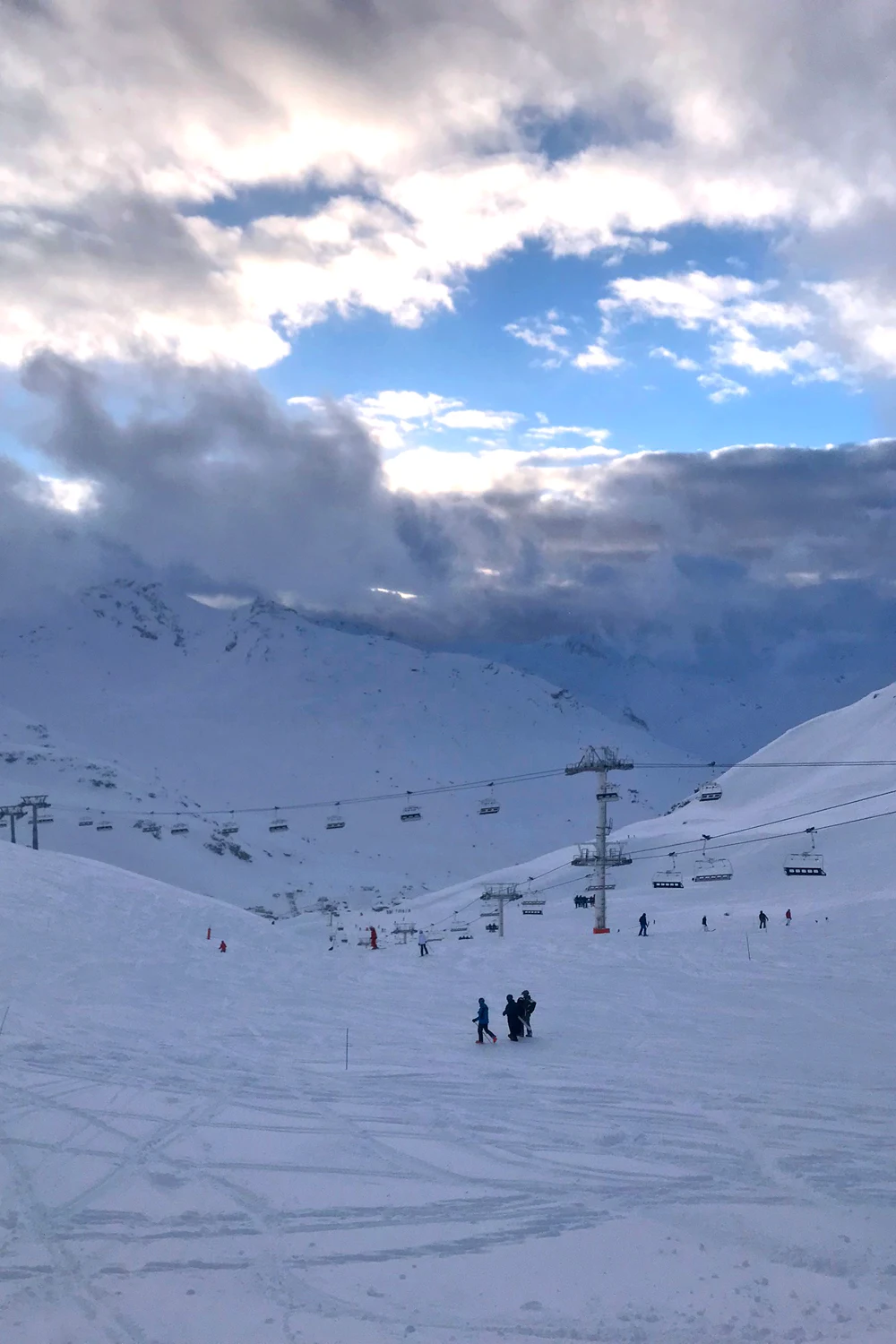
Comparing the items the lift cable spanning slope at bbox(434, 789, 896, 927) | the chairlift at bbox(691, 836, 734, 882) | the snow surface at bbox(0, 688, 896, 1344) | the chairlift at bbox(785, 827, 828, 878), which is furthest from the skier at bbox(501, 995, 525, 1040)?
the lift cable spanning slope at bbox(434, 789, 896, 927)

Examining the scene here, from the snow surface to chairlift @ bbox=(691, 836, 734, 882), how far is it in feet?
107

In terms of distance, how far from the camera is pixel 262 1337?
27.3 ft

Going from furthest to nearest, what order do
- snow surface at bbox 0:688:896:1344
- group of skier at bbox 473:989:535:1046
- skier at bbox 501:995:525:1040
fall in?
1. skier at bbox 501:995:525:1040
2. group of skier at bbox 473:989:535:1046
3. snow surface at bbox 0:688:896:1344

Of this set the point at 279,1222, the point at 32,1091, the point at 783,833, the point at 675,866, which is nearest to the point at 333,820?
the point at 675,866

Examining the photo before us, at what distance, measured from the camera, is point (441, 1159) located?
499 inches

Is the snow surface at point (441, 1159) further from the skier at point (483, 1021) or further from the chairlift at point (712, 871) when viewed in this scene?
the chairlift at point (712, 871)

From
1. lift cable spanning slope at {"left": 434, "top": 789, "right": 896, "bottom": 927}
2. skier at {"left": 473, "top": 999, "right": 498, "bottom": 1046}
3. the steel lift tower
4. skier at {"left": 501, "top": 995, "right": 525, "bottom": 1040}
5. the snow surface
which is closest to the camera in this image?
the snow surface

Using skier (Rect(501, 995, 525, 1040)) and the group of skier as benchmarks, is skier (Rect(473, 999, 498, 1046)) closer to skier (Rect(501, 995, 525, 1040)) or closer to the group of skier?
the group of skier

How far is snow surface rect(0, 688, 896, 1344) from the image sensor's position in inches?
348

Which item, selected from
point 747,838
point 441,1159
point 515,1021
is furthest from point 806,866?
point 441,1159

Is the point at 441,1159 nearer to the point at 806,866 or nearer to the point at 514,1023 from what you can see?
the point at 514,1023

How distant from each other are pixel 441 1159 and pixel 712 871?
5716 centimetres

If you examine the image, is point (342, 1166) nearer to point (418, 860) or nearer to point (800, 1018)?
point (800, 1018)

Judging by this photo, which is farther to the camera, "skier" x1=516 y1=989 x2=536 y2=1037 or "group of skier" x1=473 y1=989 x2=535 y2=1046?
"skier" x1=516 y1=989 x2=536 y2=1037
